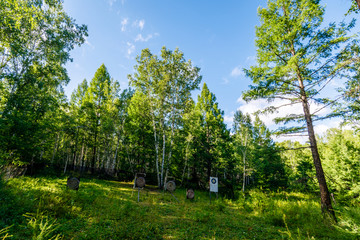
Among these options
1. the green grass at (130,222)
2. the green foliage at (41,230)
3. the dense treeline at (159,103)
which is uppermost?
the dense treeline at (159,103)

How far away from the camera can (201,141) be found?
19.0 m

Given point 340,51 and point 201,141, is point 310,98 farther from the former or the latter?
point 201,141

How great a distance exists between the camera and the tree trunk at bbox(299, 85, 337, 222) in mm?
6294

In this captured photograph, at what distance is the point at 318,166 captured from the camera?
21.7 ft

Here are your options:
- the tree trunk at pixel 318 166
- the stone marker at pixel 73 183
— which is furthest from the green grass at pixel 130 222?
the stone marker at pixel 73 183

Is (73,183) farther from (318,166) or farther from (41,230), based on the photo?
(318,166)

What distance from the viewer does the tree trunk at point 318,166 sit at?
20.6ft

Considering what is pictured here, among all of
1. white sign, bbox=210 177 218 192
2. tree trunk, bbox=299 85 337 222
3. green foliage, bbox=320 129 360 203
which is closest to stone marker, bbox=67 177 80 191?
white sign, bbox=210 177 218 192

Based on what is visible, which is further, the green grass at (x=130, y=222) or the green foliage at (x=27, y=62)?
the green foliage at (x=27, y=62)

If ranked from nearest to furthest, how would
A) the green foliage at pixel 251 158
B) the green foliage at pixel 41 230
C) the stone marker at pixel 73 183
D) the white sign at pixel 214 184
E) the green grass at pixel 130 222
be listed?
the green foliage at pixel 41 230 < the green grass at pixel 130 222 < the stone marker at pixel 73 183 < the white sign at pixel 214 184 < the green foliage at pixel 251 158

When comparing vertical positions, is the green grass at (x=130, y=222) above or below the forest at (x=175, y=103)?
below

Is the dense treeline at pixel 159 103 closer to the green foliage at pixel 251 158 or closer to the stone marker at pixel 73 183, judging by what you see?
the green foliage at pixel 251 158

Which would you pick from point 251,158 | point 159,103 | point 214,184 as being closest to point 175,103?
point 159,103

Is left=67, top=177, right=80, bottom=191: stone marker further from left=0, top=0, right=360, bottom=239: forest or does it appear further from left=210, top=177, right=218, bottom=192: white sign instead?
left=210, top=177, right=218, bottom=192: white sign
